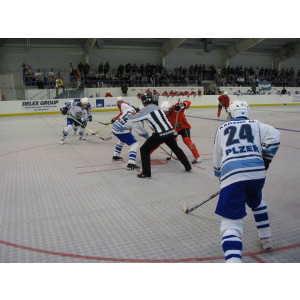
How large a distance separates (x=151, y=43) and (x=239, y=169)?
80.3 feet

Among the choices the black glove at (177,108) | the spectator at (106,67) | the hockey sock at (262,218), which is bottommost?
the hockey sock at (262,218)

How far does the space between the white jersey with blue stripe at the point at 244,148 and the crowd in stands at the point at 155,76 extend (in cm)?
1893

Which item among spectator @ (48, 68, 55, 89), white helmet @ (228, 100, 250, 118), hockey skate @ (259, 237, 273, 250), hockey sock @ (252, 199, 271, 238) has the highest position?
spectator @ (48, 68, 55, 89)

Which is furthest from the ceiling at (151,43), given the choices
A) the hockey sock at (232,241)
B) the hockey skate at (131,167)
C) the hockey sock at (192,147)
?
the hockey sock at (232,241)

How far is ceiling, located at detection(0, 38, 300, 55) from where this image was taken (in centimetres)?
2125

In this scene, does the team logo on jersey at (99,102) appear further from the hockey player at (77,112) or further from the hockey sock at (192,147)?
the hockey sock at (192,147)

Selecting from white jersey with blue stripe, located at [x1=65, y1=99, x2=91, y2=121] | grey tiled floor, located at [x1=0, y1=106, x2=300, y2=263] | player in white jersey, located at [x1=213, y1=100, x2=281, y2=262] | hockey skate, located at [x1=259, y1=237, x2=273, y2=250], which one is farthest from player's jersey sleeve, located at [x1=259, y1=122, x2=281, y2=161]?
white jersey with blue stripe, located at [x1=65, y1=99, x2=91, y2=121]

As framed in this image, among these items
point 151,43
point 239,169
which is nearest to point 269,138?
point 239,169

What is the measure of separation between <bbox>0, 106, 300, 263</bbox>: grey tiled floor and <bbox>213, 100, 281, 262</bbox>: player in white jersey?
54cm

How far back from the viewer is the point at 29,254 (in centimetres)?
272

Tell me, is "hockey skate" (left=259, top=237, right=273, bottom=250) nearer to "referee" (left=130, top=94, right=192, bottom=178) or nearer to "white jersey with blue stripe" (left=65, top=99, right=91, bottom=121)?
"referee" (left=130, top=94, right=192, bottom=178)

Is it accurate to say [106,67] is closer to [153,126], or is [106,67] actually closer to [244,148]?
[153,126]

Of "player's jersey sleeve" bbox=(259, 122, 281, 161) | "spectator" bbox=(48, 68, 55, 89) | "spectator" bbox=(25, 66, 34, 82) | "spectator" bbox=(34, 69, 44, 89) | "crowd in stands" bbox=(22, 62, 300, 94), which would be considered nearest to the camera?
"player's jersey sleeve" bbox=(259, 122, 281, 161)

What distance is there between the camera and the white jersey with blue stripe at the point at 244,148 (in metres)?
2.34
